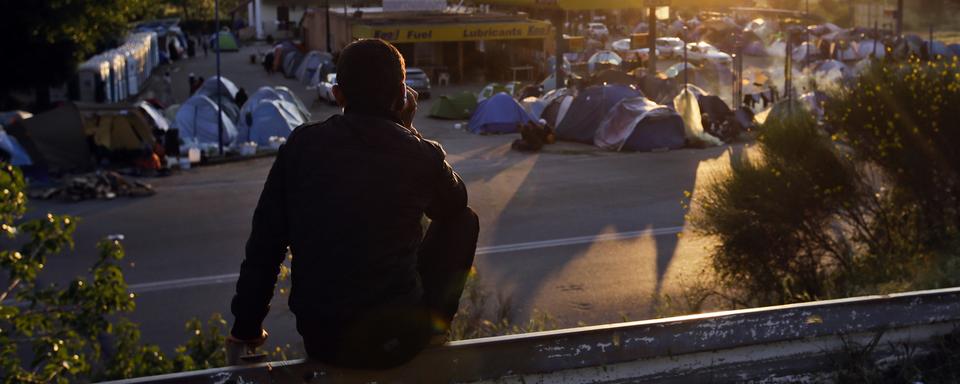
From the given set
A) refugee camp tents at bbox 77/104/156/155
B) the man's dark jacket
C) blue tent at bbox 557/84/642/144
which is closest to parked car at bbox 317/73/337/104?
blue tent at bbox 557/84/642/144

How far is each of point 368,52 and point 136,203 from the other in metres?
18.1

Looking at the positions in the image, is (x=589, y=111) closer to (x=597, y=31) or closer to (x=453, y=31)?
(x=453, y=31)

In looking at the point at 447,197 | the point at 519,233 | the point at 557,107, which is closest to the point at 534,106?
the point at 557,107

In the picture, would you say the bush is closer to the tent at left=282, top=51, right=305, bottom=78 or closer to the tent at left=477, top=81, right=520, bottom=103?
the tent at left=477, top=81, right=520, bottom=103

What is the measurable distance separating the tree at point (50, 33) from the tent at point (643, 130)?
11.6 meters

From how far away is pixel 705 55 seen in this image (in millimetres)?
45969

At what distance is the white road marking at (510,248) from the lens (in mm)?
14398

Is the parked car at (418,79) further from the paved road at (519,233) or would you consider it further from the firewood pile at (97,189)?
the firewood pile at (97,189)

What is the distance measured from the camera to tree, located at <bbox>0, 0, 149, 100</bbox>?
25391mm

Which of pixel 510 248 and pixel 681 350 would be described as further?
pixel 510 248

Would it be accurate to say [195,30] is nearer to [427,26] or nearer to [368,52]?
[427,26]

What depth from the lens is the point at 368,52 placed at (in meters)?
3.14

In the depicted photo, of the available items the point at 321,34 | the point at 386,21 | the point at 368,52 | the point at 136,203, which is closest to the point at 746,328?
the point at 368,52

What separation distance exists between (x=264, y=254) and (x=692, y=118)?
2517cm
